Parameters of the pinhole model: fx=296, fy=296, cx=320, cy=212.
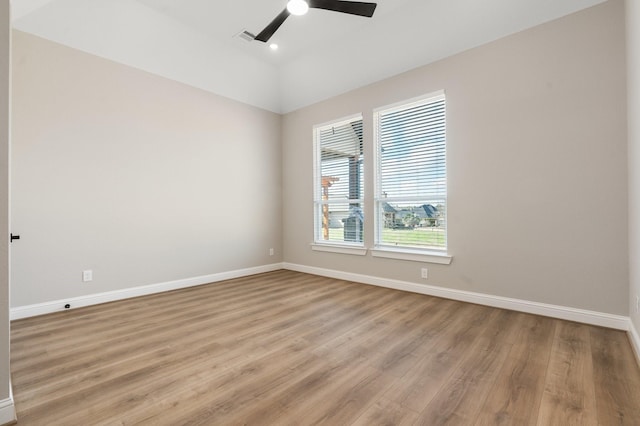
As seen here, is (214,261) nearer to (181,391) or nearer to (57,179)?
(57,179)

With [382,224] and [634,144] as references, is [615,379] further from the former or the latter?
[382,224]

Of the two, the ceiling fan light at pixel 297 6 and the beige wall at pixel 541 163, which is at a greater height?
the ceiling fan light at pixel 297 6

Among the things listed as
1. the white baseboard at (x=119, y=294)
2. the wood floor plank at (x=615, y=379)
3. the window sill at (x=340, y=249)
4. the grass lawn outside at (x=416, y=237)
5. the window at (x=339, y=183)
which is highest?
the window at (x=339, y=183)

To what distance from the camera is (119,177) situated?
12.2ft

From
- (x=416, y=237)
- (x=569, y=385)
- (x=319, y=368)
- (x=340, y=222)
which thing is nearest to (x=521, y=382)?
(x=569, y=385)

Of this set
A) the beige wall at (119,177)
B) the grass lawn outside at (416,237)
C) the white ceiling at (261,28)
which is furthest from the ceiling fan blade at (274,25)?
the grass lawn outside at (416,237)

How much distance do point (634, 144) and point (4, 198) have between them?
4184 mm

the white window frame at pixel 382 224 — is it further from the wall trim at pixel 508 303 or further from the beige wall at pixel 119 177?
the beige wall at pixel 119 177

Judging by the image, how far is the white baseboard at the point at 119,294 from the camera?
3.09 meters

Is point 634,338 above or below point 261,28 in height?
below

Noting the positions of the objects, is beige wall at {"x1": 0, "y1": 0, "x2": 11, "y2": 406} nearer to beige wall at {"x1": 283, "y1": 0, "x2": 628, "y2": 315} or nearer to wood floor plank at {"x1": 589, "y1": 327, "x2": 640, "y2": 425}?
wood floor plank at {"x1": 589, "y1": 327, "x2": 640, "y2": 425}

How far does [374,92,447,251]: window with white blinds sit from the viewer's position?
12.6ft

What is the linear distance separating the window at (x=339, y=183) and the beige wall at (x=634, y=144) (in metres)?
2.94

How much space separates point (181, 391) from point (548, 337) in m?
2.87
